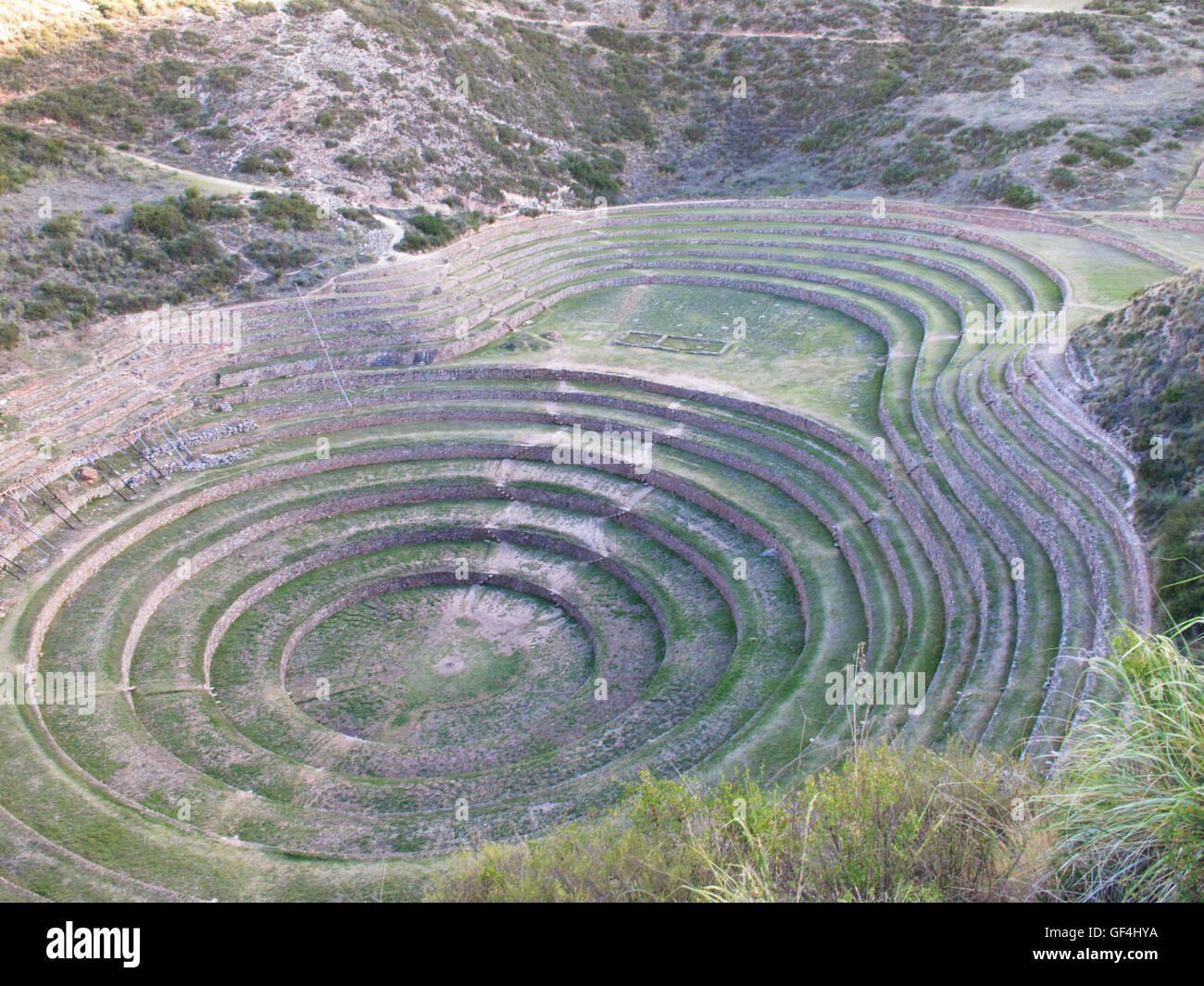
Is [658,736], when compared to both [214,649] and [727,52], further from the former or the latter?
[727,52]

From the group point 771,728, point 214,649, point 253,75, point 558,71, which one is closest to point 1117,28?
point 558,71

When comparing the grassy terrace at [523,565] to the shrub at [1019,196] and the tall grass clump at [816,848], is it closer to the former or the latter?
the shrub at [1019,196]

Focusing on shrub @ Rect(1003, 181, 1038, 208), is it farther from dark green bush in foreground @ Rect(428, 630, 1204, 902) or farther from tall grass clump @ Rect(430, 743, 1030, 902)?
tall grass clump @ Rect(430, 743, 1030, 902)

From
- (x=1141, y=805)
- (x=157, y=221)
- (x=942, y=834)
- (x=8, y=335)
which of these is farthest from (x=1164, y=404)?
(x=157, y=221)

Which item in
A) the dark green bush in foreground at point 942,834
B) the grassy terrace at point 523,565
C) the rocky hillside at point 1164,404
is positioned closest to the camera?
the dark green bush in foreground at point 942,834

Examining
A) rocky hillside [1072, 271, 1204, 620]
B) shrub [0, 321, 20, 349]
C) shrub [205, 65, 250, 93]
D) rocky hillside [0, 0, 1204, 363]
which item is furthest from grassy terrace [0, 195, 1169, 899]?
shrub [205, 65, 250, 93]

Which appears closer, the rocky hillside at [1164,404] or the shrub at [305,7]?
the rocky hillside at [1164,404]

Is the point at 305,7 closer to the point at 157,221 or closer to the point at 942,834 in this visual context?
the point at 157,221

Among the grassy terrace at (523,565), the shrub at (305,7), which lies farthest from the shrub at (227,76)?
the grassy terrace at (523,565)

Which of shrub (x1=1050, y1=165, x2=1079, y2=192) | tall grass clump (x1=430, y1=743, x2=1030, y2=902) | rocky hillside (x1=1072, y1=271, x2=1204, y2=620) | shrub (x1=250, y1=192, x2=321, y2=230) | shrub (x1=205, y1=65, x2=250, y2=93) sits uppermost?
shrub (x1=205, y1=65, x2=250, y2=93)
